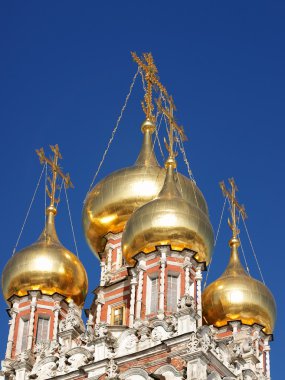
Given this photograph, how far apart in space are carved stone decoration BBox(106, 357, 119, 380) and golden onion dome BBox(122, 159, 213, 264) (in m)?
3.84

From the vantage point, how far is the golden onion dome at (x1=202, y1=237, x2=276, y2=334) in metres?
34.1

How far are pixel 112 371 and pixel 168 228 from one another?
178 inches

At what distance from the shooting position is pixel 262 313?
1347 inches

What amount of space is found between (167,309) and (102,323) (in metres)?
1.70

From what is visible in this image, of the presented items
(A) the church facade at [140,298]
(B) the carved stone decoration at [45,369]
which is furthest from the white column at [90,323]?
(B) the carved stone decoration at [45,369]

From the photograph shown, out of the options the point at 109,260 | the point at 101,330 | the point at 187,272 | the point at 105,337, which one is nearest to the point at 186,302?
the point at 187,272

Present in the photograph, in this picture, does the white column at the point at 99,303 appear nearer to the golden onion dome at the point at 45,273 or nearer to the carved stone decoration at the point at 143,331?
the golden onion dome at the point at 45,273

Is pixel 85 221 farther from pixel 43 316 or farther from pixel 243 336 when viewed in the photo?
pixel 243 336

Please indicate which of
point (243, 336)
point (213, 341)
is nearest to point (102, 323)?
point (213, 341)

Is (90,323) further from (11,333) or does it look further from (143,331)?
(143,331)

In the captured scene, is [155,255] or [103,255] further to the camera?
[103,255]

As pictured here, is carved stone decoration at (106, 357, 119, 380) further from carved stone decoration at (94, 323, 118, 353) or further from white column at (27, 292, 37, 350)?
white column at (27, 292, 37, 350)

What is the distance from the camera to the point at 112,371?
29.1 meters

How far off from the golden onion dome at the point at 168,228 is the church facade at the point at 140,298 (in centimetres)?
3
